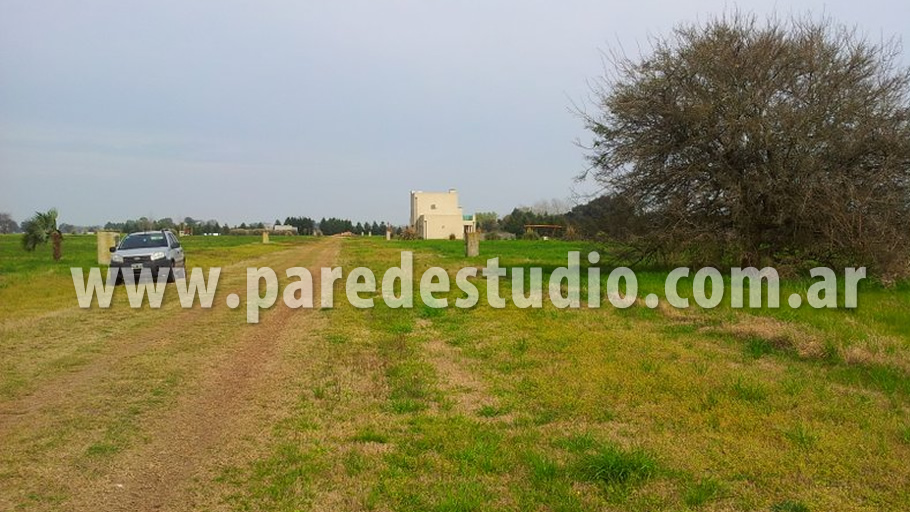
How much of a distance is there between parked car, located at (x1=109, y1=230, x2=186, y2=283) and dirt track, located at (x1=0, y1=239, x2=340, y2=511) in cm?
1025

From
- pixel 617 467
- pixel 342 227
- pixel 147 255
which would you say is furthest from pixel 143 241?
Answer: pixel 342 227

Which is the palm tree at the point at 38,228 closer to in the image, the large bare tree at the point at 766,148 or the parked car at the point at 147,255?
the parked car at the point at 147,255

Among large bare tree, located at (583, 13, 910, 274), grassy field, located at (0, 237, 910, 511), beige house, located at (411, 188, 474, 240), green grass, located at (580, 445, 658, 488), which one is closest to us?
grassy field, located at (0, 237, 910, 511)

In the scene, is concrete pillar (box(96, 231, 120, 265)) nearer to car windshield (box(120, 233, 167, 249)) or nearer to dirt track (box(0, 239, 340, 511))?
car windshield (box(120, 233, 167, 249))

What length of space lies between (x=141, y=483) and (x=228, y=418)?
151 centimetres

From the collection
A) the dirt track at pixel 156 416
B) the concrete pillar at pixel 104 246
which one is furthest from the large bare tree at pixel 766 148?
the concrete pillar at pixel 104 246

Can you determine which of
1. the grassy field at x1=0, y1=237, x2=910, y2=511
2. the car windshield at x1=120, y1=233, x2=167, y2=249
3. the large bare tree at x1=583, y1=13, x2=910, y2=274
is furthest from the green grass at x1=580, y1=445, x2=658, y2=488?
the car windshield at x1=120, y1=233, x2=167, y2=249

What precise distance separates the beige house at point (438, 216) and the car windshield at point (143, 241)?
74115 millimetres

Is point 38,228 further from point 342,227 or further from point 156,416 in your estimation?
point 342,227

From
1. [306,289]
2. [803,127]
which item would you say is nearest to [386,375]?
[306,289]

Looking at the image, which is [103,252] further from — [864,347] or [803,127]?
[864,347]

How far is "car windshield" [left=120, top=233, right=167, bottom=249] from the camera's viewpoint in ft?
69.1

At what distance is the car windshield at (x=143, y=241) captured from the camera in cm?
2105

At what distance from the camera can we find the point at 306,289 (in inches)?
685
